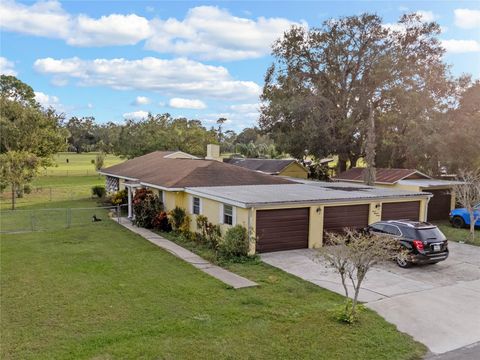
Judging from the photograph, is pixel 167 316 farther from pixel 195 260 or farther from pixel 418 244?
pixel 418 244

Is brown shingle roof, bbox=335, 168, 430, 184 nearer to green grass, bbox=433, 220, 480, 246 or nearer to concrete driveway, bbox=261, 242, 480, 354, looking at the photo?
green grass, bbox=433, 220, 480, 246

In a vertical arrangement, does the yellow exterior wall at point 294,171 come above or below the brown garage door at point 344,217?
above

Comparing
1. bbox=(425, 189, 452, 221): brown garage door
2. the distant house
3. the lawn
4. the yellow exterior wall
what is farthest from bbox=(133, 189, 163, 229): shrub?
the yellow exterior wall

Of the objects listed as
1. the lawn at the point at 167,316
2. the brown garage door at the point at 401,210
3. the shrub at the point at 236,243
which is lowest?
the lawn at the point at 167,316

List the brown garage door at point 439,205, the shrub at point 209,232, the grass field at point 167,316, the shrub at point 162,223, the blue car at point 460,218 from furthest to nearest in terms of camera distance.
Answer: the brown garage door at point 439,205 < the blue car at point 460,218 < the shrub at point 162,223 < the shrub at point 209,232 < the grass field at point 167,316

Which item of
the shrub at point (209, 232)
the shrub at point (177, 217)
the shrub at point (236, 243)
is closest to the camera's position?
the shrub at point (236, 243)

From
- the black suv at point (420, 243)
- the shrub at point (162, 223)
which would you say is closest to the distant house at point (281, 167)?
the shrub at point (162, 223)

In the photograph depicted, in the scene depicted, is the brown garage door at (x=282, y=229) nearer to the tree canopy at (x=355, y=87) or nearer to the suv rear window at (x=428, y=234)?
the suv rear window at (x=428, y=234)
